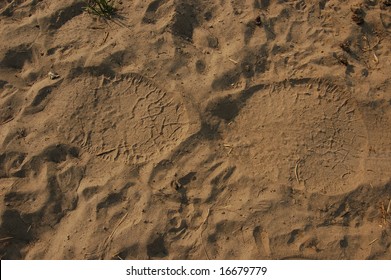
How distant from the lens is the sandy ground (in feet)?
9.28

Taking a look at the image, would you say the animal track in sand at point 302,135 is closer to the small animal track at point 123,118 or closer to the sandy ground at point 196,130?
the sandy ground at point 196,130

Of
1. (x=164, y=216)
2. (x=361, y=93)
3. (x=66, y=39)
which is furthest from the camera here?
(x=66, y=39)

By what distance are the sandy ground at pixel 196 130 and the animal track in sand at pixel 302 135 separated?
1 cm

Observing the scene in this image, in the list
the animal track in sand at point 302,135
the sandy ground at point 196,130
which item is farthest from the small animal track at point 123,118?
the animal track in sand at point 302,135

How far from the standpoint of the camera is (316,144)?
2.98m

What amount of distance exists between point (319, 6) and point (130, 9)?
5.31 ft

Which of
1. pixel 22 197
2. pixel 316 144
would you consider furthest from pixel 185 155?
pixel 22 197

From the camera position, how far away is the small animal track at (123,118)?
3008 millimetres

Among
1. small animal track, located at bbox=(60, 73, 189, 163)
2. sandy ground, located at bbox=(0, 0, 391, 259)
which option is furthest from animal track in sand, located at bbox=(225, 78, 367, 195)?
small animal track, located at bbox=(60, 73, 189, 163)

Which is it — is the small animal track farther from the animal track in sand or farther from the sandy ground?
the animal track in sand

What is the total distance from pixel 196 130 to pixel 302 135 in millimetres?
826

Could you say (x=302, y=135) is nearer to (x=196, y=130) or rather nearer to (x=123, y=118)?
(x=196, y=130)

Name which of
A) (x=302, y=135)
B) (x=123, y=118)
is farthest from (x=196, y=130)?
(x=302, y=135)

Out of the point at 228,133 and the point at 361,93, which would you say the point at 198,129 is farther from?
the point at 361,93
